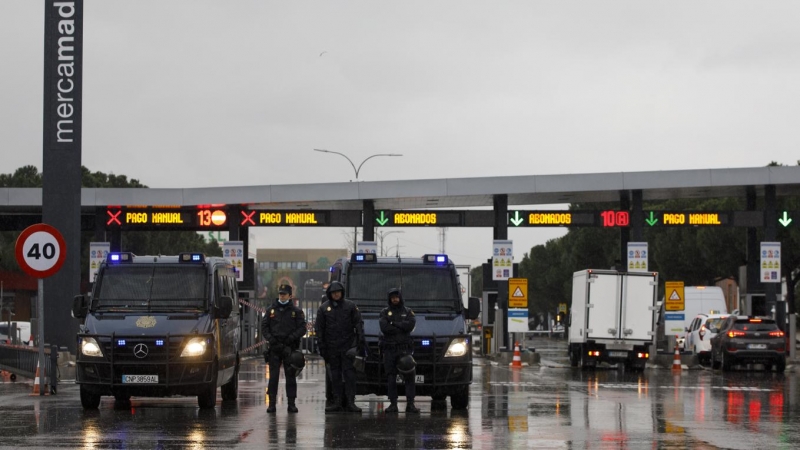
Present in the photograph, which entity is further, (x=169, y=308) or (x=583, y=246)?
(x=583, y=246)

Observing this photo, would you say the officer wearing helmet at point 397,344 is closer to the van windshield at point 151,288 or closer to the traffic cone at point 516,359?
the van windshield at point 151,288

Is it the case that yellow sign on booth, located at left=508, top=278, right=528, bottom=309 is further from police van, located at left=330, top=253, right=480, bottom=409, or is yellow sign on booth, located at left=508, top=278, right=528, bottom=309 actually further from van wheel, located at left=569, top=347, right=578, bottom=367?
police van, located at left=330, top=253, right=480, bottom=409

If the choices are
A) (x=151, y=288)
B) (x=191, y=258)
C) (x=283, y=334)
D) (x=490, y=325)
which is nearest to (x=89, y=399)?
(x=151, y=288)

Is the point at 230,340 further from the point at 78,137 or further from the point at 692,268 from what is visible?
the point at 692,268

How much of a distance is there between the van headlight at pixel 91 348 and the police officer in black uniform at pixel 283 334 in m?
2.19

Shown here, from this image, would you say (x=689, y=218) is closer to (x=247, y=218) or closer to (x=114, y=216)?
(x=247, y=218)

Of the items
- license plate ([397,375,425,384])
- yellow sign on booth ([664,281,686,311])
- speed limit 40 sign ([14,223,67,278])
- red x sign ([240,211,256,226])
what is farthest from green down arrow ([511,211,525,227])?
license plate ([397,375,425,384])

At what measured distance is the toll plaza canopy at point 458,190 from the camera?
136 feet

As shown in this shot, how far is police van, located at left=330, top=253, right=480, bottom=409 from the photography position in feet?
59.5

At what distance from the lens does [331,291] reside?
1736 centimetres

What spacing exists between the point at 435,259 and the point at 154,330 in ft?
14.4

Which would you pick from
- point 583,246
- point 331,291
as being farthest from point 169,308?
point 583,246

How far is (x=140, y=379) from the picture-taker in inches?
697

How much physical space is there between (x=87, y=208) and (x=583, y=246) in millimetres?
54672
